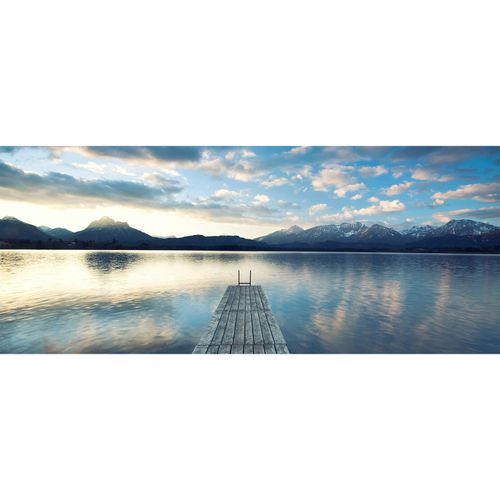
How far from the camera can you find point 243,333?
5.68 meters

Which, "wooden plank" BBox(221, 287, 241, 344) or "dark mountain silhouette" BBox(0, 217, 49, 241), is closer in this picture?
"wooden plank" BBox(221, 287, 241, 344)

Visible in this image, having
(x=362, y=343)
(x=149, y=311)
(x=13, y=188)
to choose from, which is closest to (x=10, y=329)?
(x=149, y=311)

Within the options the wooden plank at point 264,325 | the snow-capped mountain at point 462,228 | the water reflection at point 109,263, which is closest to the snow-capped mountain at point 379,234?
the snow-capped mountain at point 462,228

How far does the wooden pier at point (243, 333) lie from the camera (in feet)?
16.3

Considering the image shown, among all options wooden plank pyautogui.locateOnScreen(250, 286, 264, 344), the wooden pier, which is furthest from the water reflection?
the wooden pier

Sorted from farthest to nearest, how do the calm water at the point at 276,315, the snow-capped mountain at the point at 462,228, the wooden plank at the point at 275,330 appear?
1. the snow-capped mountain at the point at 462,228
2. the calm water at the point at 276,315
3. the wooden plank at the point at 275,330

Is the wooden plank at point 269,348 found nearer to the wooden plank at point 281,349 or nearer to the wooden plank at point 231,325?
the wooden plank at point 281,349

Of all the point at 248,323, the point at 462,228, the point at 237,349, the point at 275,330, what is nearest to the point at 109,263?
the point at 248,323

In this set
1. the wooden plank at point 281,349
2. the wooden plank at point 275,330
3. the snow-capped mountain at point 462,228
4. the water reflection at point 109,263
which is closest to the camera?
the wooden plank at point 281,349

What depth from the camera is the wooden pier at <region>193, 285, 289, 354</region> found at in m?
4.97

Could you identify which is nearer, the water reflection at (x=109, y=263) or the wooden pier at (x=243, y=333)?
the wooden pier at (x=243, y=333)

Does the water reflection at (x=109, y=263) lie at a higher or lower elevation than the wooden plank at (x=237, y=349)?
lower

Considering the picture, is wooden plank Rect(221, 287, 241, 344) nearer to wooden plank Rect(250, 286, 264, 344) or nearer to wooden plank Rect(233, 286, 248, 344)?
wooden plank Rect(233, 286, 248, 344)

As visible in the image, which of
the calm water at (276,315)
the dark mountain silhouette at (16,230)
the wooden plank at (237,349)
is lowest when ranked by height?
the calm water at (276,315)
